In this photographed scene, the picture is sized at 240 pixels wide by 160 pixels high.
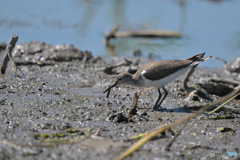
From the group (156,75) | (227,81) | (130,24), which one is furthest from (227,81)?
(130,24)

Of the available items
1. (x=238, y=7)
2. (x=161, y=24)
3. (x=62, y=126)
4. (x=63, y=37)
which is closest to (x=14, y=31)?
(x=63, y=37)

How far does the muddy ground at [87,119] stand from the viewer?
174 inches

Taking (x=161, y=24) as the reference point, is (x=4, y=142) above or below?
below

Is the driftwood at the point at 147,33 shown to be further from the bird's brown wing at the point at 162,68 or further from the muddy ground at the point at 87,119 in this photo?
the bird's brown wing at the point at 162,68

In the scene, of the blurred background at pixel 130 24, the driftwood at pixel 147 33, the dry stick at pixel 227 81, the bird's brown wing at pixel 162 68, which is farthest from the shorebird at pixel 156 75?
the driftwood at pixel 147 33

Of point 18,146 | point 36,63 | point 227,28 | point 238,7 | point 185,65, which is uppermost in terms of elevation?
point 238,7

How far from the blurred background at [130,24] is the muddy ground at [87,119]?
3863 millimetres

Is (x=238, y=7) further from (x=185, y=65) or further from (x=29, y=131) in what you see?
(x=29, y=131)

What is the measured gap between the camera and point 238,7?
20125 mm

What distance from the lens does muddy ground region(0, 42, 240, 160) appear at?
14.5ft

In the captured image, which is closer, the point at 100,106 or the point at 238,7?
the point at 100,106

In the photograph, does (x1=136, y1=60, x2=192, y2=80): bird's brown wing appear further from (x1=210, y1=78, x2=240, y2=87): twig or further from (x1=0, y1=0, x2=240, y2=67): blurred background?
(x1=0, y1=0, x2=240, y2=67): blurred background

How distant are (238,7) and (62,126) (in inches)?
708

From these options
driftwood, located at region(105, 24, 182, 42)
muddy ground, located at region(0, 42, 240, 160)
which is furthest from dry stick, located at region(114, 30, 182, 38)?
muddy ground, located at region(0, 42, 240, 160)
